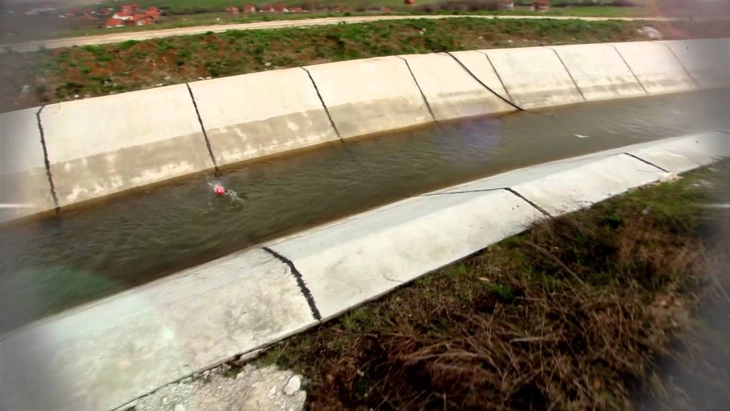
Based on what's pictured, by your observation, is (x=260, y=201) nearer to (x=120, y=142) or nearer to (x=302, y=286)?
(x=120, y=142)

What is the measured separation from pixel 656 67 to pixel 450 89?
7.14 metres

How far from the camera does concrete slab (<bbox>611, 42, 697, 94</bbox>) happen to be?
13.9 metres

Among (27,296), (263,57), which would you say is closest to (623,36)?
(263,57)

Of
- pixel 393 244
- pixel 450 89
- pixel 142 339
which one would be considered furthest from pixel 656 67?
pixel 142 339

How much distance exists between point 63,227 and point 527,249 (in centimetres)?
624

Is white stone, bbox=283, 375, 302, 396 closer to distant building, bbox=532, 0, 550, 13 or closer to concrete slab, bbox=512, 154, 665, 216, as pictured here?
concrete slab, bbox=512, 154, 665, 216

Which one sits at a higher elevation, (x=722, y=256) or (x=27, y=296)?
(x=722, y=256)

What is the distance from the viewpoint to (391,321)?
151 inches

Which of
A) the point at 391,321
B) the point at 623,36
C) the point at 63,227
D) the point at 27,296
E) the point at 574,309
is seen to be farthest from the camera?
the point at 623,36

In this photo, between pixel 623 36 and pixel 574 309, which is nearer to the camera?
pixel 574 309

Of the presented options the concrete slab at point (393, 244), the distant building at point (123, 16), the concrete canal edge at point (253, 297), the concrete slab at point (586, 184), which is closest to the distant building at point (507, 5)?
the distant building at point (123, 16)

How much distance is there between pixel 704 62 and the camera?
14977 millimetres

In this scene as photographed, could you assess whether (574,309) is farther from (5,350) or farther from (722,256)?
(5,350)

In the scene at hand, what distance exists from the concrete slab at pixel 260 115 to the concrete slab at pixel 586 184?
4726 mm
